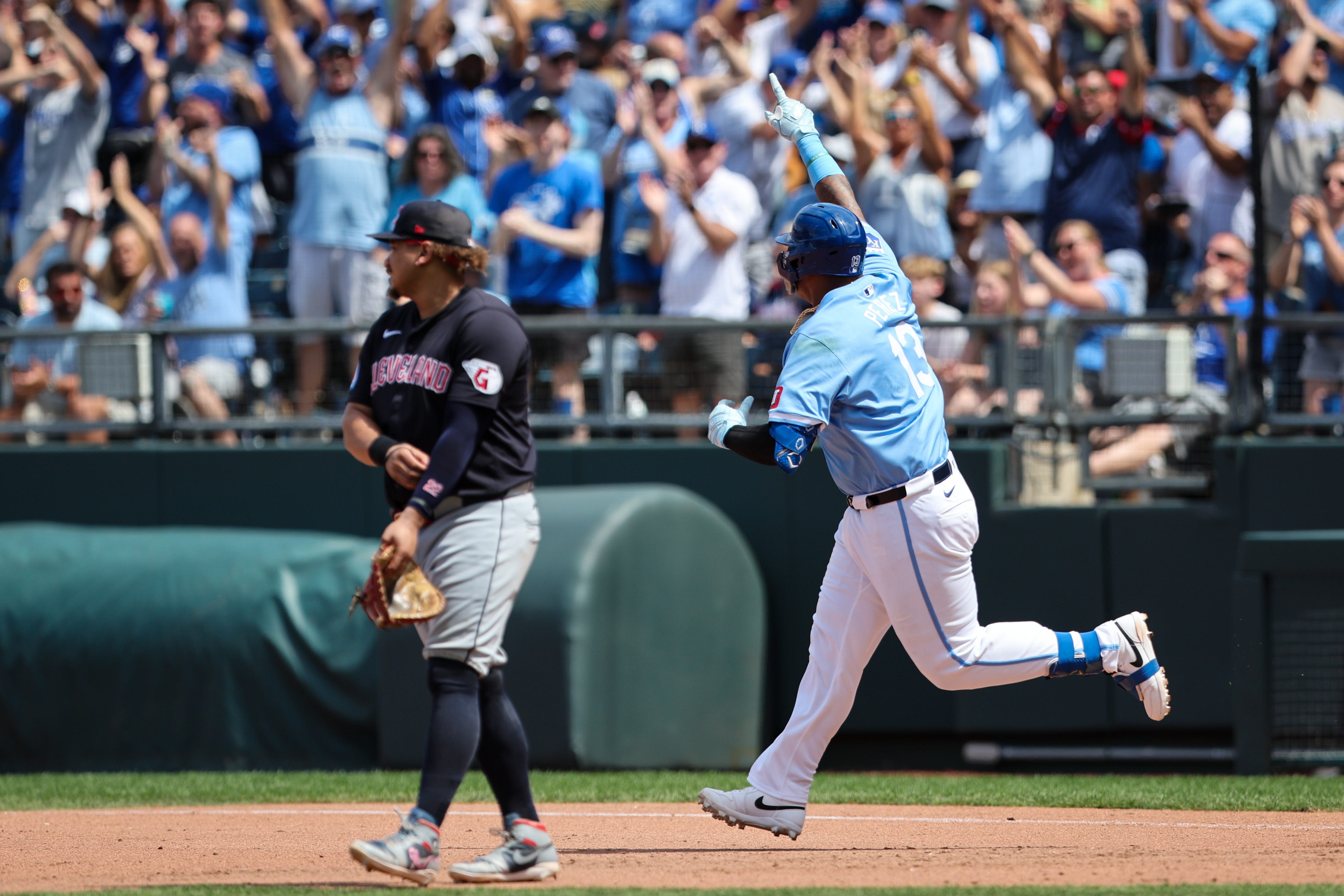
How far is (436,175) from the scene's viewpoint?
10.1m

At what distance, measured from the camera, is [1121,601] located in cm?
899

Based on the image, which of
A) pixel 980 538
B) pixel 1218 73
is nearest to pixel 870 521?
pixel 980 538

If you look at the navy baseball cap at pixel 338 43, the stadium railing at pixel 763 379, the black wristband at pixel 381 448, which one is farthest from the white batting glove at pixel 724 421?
the navy baseball cap at pixel 338 43

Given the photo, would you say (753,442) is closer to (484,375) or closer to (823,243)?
(823,243)

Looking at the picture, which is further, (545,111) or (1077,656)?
(545,111)

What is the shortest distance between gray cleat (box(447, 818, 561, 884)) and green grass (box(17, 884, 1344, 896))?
48 mm

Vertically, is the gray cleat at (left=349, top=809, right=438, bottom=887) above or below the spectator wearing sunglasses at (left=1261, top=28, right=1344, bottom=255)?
below

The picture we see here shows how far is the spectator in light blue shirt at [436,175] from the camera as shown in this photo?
1007cm

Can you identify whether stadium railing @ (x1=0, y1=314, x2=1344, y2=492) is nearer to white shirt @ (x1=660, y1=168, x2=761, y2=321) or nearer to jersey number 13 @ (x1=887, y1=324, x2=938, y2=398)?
white shirt @ (x1=660, y1=168, x2=761, y2=321)

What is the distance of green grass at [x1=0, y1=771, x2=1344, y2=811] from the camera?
269 inches

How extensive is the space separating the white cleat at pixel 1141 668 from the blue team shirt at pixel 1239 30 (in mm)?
6670

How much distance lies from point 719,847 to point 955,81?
717 centimetres

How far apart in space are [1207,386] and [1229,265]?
0.79 m

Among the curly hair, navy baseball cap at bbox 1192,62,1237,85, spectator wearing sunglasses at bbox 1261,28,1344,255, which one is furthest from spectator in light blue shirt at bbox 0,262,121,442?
navy baseball cap at bbox 1192,62,1237,85
